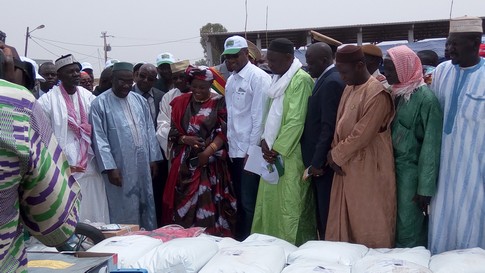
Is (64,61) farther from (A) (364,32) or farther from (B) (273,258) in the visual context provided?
(A) (364,32)

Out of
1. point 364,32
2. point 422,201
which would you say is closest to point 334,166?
point 422,201

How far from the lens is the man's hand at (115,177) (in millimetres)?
4902

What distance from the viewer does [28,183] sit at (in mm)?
1650

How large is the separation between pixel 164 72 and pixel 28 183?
4.77 metres

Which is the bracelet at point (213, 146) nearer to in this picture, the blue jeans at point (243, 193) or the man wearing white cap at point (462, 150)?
the blue jeans at point (243, 193)

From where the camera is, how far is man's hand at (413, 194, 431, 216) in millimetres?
3707

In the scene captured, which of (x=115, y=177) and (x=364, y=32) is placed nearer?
(x=115, y=177)

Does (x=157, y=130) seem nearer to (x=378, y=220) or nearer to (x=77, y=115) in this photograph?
(x=77, y=115)

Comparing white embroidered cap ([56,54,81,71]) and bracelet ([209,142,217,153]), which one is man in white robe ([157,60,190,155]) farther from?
white embroidered cap ([56,54,81,71])

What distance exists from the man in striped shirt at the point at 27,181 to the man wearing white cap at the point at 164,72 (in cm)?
443

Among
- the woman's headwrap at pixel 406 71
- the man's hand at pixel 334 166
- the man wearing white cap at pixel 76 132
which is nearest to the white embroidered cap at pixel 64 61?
the man wearing white cap at pixel 76 132

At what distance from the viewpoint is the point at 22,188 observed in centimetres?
166

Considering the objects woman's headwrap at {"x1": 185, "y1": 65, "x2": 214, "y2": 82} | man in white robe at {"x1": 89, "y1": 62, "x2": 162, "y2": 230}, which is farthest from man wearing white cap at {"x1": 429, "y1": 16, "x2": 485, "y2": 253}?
man in white robe at {"x1": 89, "y1": 62, "x2": 162, "y2": 230}

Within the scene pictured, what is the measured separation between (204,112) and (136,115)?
69 cm
